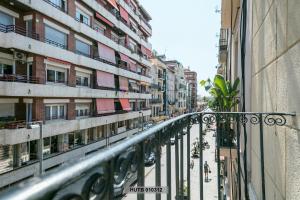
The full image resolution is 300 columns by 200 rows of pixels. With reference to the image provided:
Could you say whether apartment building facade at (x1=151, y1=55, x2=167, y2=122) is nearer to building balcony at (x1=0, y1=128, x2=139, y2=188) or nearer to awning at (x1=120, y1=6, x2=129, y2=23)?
awning at (x1=120, y1=6, x2=129, y2=23)

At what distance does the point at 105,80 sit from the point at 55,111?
765cm

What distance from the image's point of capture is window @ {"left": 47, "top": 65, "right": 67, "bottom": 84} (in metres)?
17.0

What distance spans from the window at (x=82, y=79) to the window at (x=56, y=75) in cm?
207

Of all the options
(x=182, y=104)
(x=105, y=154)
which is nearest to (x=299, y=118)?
(x=105, y=154)

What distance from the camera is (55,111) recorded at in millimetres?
17812

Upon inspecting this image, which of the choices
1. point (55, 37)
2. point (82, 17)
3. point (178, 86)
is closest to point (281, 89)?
point (55, 37)

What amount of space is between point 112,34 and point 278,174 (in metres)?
26.5

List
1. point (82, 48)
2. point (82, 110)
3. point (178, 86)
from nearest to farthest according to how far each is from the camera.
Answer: point (82, 48) < point (82, 110) < point (178, 86)

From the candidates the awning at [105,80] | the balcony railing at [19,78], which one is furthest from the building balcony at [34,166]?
the awning at [105,80]

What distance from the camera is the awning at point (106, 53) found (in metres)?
23.6

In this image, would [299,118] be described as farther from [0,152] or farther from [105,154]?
[0,152]

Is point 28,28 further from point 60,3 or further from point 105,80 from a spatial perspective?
point 105,80

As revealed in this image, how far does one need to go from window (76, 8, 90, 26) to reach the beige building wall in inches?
722

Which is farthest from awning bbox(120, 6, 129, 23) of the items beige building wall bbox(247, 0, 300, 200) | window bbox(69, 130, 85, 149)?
beige building wall bbox(247, 0, 300, 200)
